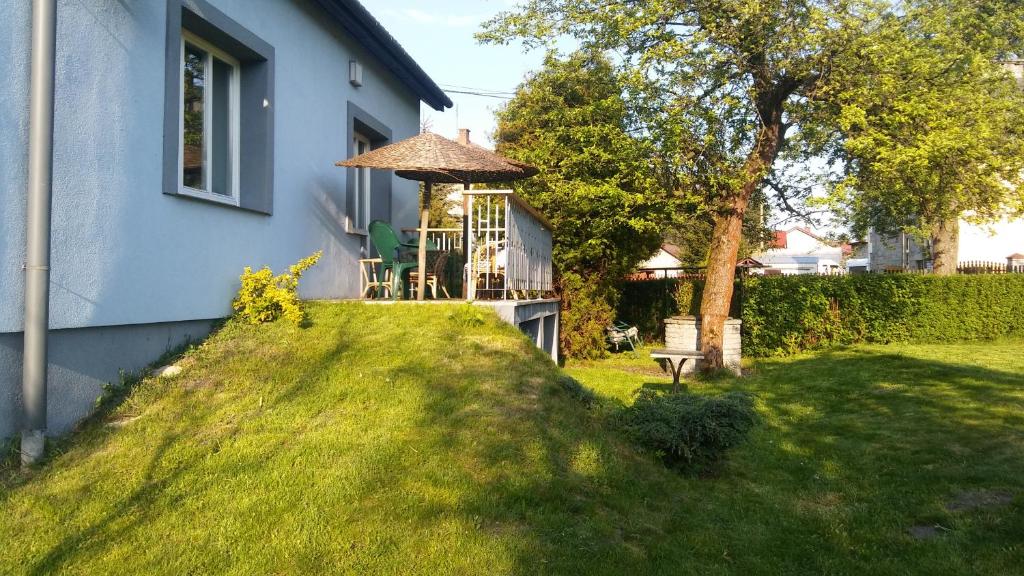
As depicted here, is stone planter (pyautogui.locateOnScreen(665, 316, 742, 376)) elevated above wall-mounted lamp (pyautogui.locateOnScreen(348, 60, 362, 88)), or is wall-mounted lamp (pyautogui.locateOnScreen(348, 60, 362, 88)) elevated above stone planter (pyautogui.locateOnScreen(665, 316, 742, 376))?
wall-mounted lamp (pyautogui.locateOnScreen(348, 60, 362, 88))

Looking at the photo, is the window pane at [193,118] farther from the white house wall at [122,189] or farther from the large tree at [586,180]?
the large tree at [586,180]

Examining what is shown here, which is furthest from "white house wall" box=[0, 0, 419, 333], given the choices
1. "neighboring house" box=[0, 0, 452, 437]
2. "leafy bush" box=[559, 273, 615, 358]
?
"leafy bush" box=[559, 273, 615, 358]

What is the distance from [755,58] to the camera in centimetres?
1086

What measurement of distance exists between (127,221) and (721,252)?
9.28 metres

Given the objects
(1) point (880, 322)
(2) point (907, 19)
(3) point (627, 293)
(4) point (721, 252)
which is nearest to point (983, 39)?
(2) point (907, 19)

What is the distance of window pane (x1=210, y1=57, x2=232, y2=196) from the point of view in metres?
7.12

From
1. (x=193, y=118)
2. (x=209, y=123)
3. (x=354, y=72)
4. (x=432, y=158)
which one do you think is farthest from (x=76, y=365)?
(x=354, y=72)

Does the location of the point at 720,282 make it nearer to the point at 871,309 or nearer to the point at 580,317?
the point at 580,317

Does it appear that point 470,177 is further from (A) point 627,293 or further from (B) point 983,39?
(A) point 627,293

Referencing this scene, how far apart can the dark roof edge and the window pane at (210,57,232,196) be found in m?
2.00

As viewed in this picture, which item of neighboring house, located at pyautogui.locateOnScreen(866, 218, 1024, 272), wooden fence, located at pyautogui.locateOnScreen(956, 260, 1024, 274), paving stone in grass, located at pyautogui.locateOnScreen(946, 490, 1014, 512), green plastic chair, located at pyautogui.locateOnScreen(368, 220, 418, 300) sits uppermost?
neighboring house, located at pyautogui.locateOnScreen(866, 218, 1024, 272)

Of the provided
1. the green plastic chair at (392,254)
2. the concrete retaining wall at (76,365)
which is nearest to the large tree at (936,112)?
the green plastic chair at (392,254)

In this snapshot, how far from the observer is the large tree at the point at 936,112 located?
9344 millimetres

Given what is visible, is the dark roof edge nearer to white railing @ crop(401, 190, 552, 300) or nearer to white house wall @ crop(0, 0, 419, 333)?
white house wall @ crop(0, 0, 419, 333)
